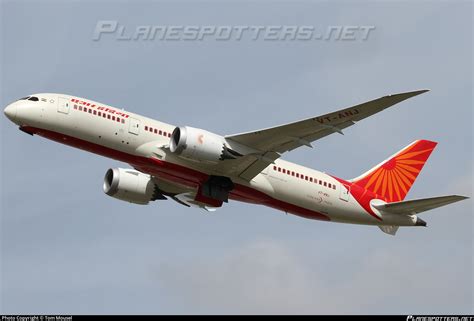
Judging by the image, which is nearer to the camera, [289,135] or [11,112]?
[289,135]

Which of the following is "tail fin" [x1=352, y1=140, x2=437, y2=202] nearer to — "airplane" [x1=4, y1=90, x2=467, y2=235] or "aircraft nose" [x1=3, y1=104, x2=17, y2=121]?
"airplane" [x1=4, y1=90, x2=467, y2=235]

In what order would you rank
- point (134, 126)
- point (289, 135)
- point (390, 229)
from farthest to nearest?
1. point (390, 229)
2. point (134, 126)
3. point (289, 135)

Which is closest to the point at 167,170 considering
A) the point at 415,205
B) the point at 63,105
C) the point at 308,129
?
the point at 63,105

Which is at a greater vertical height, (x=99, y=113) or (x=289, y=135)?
(x=99, y=113)

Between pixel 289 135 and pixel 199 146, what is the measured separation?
4.75 meters

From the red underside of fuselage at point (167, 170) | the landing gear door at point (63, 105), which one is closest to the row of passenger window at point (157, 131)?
the red underside of fuselage at point (167, 170)

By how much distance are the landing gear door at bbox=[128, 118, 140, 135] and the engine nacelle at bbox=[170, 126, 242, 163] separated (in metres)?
2.03

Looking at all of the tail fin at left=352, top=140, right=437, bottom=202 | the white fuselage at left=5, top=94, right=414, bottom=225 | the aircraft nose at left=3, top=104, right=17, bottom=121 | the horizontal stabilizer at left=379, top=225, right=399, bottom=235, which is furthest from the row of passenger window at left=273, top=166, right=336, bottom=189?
the aircraft nose at left=3, top=104, right=17, bottom=121

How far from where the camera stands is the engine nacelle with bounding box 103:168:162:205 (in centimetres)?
5825

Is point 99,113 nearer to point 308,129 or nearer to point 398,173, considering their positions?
point 308,129

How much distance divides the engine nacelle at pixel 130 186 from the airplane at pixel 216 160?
6 centimetres

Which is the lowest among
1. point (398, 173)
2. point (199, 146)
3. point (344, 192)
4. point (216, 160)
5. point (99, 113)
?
point (216, 160)

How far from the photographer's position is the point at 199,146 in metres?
50.8

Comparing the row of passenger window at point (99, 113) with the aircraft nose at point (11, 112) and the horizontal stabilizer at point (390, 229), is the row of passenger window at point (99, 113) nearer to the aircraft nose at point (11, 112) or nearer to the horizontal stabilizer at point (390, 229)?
the aircraft nose at point (11, 112)
